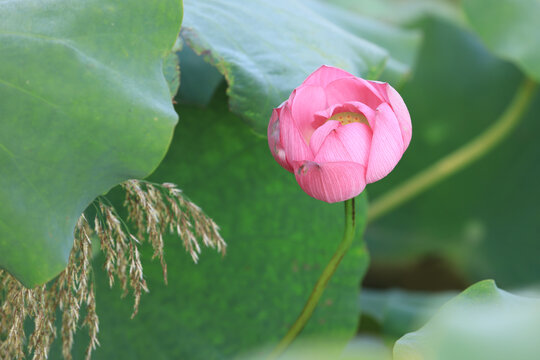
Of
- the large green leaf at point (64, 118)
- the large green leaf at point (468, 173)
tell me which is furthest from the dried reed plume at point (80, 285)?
the large green leaf at point (468, 173)

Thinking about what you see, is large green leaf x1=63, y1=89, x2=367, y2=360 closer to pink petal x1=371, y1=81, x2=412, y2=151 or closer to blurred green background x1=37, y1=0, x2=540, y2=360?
blurred green background x1=37, y1=0, x2=540, y2=360

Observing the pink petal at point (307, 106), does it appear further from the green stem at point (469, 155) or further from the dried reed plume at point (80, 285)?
the green stem at point (469, 155)

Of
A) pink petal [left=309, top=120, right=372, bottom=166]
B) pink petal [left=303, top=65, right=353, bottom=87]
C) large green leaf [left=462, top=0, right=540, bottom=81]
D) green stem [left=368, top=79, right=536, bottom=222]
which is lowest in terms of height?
green stem [left=368, top=79, right=536, bottom=222]

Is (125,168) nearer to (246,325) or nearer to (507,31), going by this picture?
(246,325)

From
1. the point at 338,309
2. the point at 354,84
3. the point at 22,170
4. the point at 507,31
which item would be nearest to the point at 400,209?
the point at 507,31

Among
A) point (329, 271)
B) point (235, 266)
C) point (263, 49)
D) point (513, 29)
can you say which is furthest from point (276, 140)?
point (513, 29)

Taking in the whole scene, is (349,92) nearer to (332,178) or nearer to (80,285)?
(332,178)

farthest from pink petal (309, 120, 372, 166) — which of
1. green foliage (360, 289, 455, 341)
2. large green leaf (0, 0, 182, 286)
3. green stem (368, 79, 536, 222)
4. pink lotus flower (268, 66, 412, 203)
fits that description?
green stem (368, 79, 536, 222)
